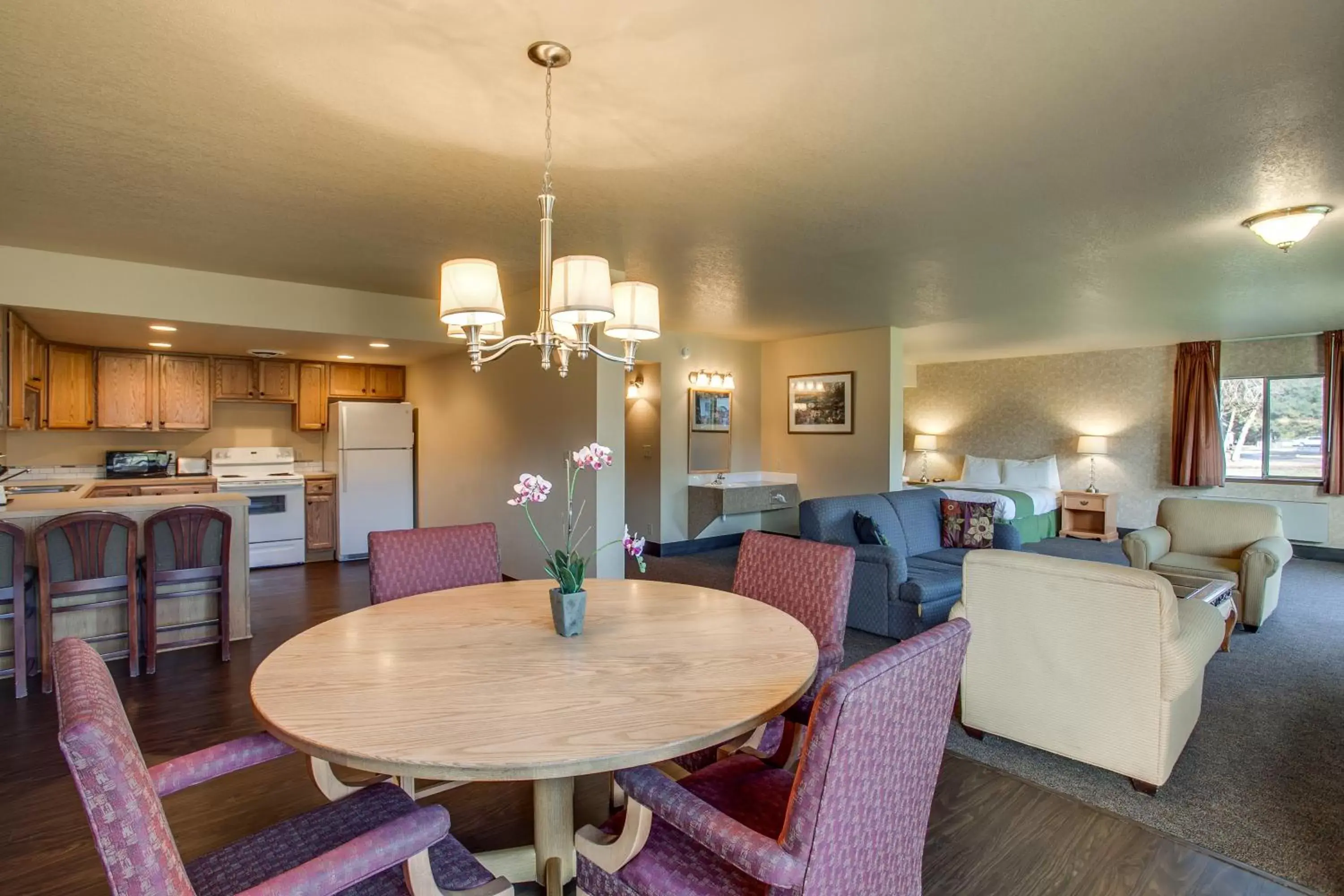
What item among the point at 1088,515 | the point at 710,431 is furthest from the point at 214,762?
the point at 1088,515

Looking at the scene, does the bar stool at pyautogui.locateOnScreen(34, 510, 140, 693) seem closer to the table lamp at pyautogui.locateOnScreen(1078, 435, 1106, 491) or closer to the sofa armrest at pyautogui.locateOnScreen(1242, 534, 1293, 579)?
the sofa armrest at pyautogui.locateOnScreen(1242, 534, 1293, 579)

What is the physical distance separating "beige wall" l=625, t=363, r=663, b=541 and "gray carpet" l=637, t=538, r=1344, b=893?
3132mm

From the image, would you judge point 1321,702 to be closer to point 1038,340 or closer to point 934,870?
point 934,870

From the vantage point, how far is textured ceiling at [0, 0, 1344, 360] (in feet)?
5.58

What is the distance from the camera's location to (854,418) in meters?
6.63

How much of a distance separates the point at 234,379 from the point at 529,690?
621cm

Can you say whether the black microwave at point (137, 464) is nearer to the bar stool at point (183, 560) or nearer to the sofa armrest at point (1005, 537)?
the bar stool at point (183, 560)

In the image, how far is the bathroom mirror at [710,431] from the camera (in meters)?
7.01

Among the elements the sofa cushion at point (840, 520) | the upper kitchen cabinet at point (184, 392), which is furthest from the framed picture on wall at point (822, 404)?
the upper kitchen cabinet at point (184, 392)

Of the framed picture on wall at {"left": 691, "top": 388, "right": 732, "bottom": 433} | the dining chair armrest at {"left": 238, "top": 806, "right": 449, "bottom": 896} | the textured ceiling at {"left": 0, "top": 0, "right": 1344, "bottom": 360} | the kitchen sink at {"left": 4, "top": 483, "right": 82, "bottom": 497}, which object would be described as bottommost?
the dining chair armrest at {"left": 238, "top": 806, "right": 449, "bottom": 896}

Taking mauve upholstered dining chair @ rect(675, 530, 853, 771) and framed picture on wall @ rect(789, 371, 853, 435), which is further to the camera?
framed picture on wall @ rect(789, 371, 853, 435)

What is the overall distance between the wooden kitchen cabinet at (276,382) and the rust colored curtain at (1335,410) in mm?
10393

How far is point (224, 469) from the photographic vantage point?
6.16 metres

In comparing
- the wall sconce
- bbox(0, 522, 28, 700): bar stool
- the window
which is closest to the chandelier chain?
bbox(0, 522, 28, 700): bar stool
